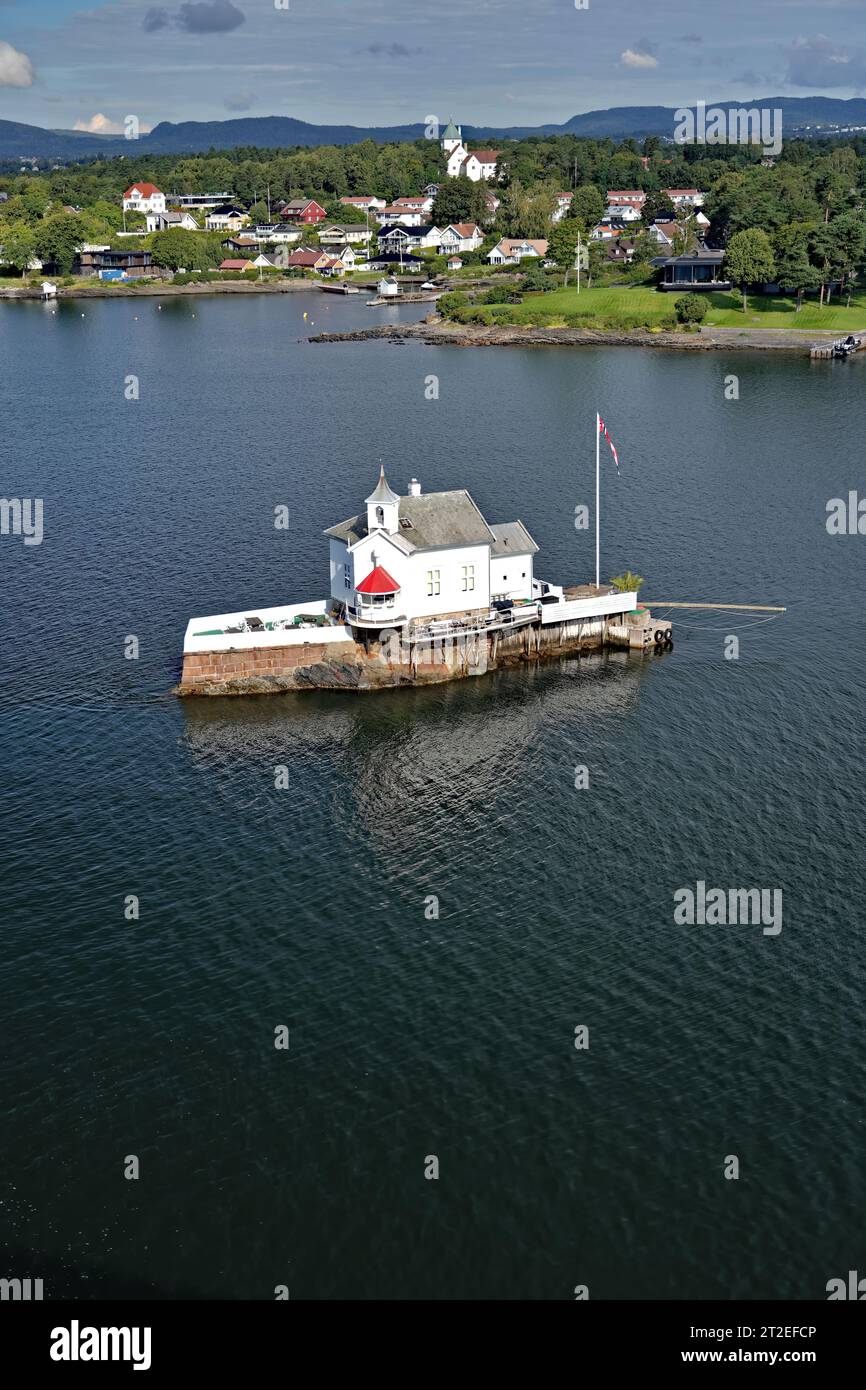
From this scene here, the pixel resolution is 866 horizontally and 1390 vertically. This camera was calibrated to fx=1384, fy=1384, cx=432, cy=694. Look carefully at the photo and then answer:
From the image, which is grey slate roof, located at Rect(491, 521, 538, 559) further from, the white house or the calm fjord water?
the calm fjord water

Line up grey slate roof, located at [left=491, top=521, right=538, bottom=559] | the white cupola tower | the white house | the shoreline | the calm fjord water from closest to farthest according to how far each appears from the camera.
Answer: the calm fjord water, the white house, the white cupola tower, grey slate roof, located at [left=491, top=521, right=538, bottom=559], the shoreline

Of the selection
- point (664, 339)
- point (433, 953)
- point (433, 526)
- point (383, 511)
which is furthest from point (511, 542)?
point (664, 339)

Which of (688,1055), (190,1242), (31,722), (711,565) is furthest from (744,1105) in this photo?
(711,565)

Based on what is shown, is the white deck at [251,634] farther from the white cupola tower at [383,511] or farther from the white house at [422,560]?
the white cupola tower at [383,511]

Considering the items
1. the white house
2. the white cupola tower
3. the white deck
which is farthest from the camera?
the white cupola tower

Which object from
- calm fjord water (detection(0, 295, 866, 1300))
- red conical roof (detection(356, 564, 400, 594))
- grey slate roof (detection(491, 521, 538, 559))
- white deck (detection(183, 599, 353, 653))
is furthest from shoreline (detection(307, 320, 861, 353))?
white deck (detection(183, 599, 353, 653))

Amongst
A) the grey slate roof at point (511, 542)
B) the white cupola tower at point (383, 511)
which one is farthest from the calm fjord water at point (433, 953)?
the white cupola tower at point (383, 511)

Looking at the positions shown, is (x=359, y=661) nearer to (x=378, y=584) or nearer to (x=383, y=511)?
(x=378, y=584)
